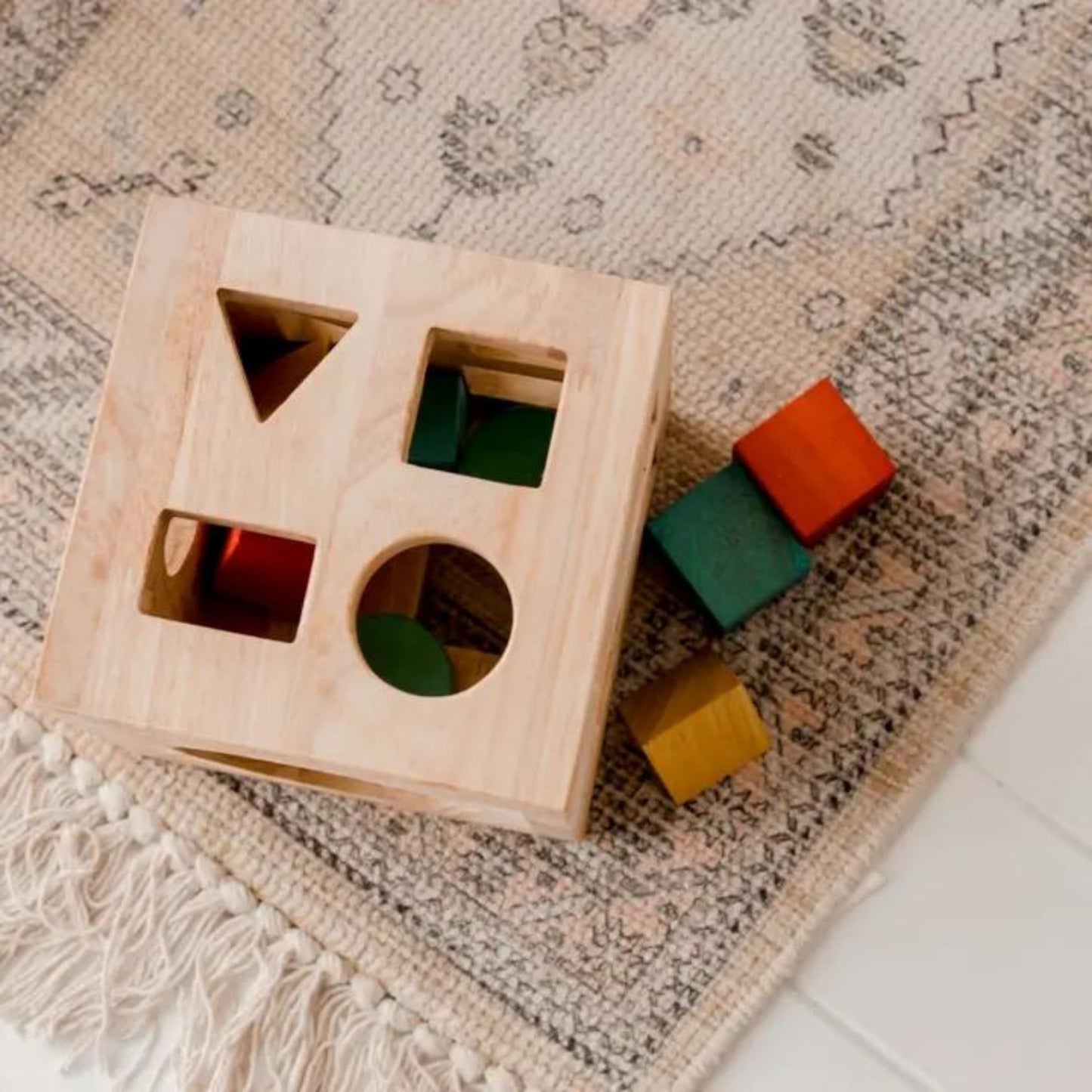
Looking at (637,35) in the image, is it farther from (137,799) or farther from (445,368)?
(137,799)

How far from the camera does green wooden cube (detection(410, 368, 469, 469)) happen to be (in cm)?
87

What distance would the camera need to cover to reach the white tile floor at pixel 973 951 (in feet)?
3.02

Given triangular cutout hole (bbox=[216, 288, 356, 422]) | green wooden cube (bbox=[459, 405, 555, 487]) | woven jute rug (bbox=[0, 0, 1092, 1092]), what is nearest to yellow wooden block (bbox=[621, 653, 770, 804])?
woven jute rug (bbox=[0, 0, 1092, 1092])

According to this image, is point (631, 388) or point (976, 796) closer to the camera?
point (631, 388)

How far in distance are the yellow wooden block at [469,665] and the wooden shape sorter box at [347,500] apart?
11 centimetres

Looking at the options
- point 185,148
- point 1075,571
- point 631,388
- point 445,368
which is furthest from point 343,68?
point 1075,571

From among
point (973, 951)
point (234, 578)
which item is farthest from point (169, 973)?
point (973, 951)

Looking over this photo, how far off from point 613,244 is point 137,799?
45 cm

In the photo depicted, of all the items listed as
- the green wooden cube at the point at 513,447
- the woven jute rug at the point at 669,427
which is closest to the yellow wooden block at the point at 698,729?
Result: the woven jute rug at the point at 669,427

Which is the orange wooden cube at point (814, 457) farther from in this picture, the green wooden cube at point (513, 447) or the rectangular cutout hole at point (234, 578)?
the rectangular cutout hole at point (234, 578)

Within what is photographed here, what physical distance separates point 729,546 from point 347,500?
0.26 meters

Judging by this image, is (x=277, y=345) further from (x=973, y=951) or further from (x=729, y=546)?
(x=973, y=951)

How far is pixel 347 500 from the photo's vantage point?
750mm

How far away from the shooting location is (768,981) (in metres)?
0.92
